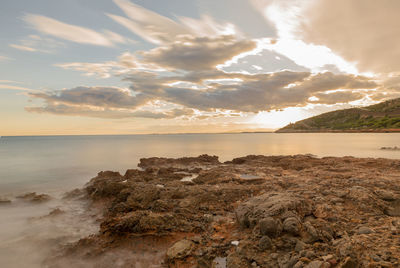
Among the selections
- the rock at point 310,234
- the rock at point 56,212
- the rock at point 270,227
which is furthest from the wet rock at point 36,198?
the rock at point 310,234

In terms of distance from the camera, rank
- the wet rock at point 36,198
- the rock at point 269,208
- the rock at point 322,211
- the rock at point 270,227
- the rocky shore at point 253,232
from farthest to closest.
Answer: the wet rock at point 36,198 < the rock at point 322,211 < the rock at point 269,208 < the rock at point 270,227 < the rocky shore at point 253,232

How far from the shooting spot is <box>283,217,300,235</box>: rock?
615cm

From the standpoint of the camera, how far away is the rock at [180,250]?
643 cm

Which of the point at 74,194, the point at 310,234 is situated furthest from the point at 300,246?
the point at 74,194

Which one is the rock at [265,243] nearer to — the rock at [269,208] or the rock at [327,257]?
the rock at [269,208]

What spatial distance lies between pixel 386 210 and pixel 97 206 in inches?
537

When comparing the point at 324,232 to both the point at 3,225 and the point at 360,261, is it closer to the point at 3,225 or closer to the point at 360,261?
the point at 360,261

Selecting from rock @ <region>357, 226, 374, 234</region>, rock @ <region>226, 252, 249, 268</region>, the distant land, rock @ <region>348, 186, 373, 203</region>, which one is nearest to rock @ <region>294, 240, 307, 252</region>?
rock @ <region>226, 252, 249, 268</region>

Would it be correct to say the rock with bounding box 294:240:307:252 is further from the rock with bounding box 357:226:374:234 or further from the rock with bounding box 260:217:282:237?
the rock with bounding box 357:226:374:234

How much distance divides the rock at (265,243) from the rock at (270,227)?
25cm

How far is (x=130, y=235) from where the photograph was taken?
7863mm

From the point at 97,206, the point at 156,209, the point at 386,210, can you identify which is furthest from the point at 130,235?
the point at 386,210

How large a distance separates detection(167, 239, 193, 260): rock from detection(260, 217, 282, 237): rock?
2.26 metres

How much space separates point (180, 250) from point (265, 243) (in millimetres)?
2511
